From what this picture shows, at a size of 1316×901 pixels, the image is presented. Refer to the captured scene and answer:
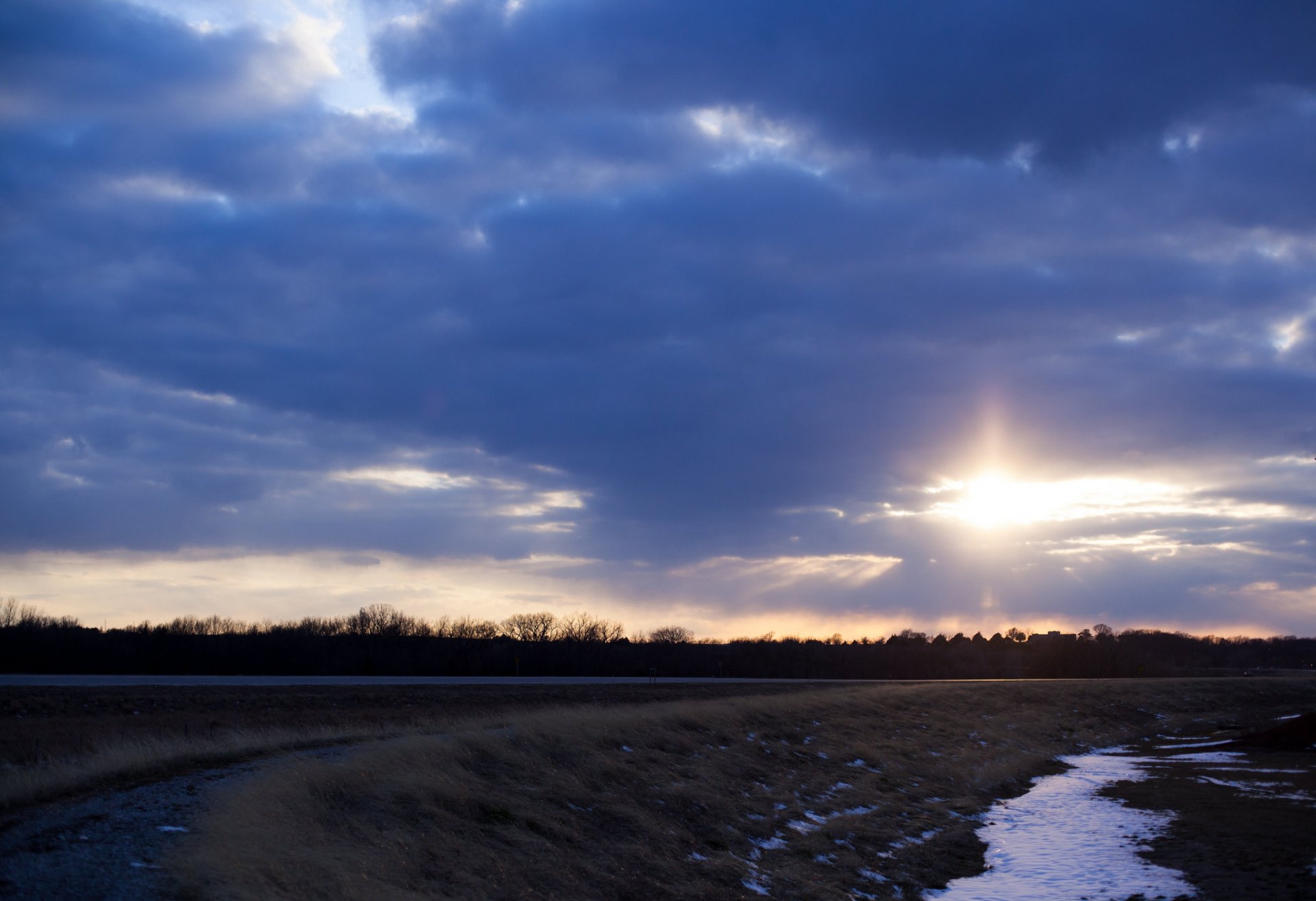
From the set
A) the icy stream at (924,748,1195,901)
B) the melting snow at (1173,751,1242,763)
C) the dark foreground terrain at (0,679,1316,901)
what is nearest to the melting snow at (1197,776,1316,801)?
the dark foreground terrain at (0,679,1316,901)

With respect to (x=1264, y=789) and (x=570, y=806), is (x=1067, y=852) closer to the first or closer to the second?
(x=570, y=806)

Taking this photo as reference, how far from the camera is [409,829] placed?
17984 mm

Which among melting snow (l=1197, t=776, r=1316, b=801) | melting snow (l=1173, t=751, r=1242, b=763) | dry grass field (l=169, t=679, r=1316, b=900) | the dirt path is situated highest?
the dirt path

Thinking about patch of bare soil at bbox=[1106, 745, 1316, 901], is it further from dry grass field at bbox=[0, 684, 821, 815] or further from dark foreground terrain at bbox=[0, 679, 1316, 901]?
dry grass field at bbox=[0, 684, 821, 815]

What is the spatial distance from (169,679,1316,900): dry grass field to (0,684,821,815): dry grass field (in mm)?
2964

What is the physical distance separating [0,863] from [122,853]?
1.46 meters

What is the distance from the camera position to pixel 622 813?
22.7 meters

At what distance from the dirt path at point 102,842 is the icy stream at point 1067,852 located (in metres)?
16.4

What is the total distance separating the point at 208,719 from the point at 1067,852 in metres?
33.2

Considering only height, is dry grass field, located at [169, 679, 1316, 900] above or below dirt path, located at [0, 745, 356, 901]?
below

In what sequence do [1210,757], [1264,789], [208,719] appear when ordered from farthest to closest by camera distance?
[1210,757], [208,719], [1264,789]

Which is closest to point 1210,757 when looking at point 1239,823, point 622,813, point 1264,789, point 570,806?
point 1264,789

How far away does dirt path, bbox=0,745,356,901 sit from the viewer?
1209 cm

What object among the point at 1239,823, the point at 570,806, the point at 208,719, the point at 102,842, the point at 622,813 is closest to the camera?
the point at 102,842
